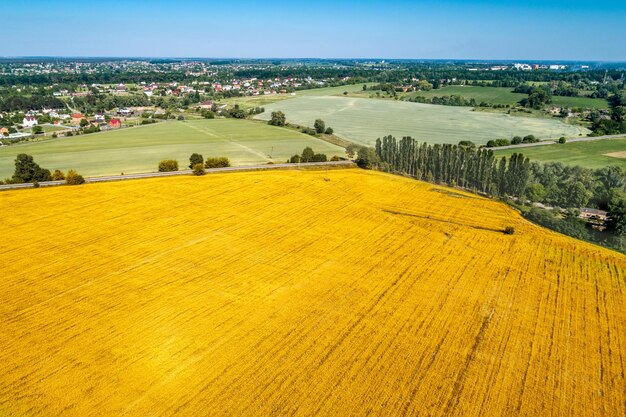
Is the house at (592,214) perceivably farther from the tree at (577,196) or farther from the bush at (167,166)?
the bush at (167,166)

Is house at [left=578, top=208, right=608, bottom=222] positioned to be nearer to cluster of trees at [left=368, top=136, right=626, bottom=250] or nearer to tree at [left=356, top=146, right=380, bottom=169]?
cluster of trees at [left=368, top=136, right=626, bottom=250]

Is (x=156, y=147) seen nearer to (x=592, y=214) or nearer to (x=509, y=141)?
(x=592, y=214)

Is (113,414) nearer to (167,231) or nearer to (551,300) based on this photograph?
(167,231)

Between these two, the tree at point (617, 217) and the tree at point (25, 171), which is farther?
the tree at point (25, 171)

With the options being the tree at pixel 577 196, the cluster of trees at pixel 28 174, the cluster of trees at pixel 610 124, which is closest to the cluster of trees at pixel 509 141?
the cluster of trees at pixel 610 124

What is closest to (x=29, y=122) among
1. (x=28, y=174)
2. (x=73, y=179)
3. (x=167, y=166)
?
(x=28, y=174)
